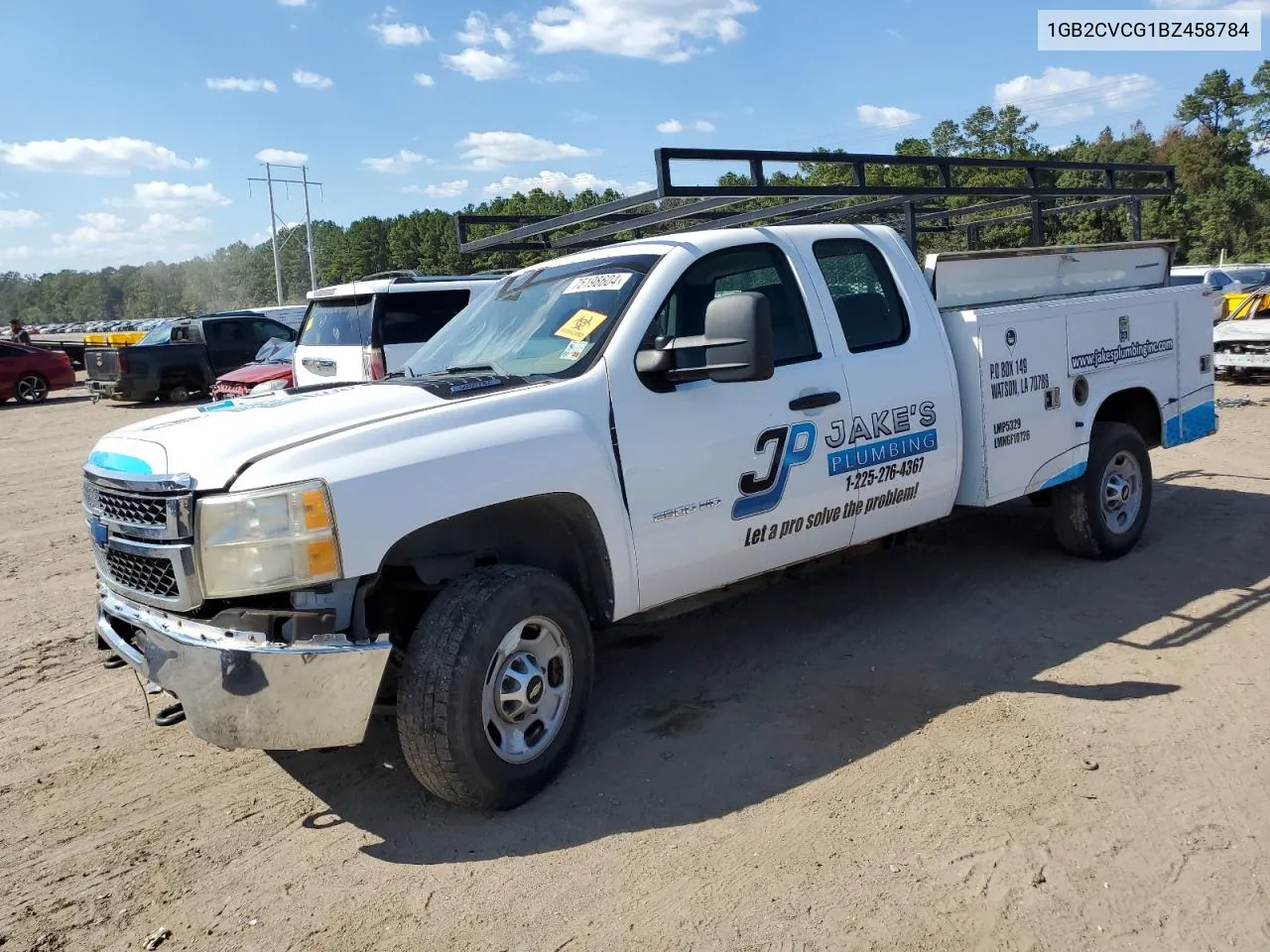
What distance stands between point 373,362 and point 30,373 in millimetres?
16030

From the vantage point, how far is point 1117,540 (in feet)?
20.6

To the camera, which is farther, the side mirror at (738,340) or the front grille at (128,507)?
the side mirror at (738,340)

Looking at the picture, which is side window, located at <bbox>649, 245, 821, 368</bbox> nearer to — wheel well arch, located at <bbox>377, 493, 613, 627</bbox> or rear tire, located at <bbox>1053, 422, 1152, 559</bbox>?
wheel well arch, located at <bbox>377, 493, 613, 627</bbox>

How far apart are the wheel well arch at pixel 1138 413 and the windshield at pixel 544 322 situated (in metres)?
3.67

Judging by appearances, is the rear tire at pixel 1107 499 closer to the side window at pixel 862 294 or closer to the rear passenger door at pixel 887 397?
the rear passenger door at pixel 887 397

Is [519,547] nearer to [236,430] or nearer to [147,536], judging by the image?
[236,430]

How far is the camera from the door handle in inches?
175

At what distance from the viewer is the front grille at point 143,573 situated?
346 centimetres

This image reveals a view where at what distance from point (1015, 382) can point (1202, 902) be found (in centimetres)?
301

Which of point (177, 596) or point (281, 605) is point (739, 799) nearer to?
point (281, 605)

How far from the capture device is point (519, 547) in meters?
4.04

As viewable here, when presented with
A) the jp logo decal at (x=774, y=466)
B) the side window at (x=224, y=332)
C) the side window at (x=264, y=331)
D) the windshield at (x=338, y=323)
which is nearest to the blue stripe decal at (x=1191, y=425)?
the jp logo decal at (x=774, y=466)

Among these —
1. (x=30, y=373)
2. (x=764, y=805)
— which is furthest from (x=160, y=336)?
(x=764, y=805)

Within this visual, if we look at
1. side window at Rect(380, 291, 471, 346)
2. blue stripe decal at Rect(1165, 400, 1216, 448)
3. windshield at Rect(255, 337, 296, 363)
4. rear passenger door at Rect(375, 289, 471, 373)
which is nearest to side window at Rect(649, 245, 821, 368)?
blue stripe decal at Rect(1165, 400, 1216, 448)
